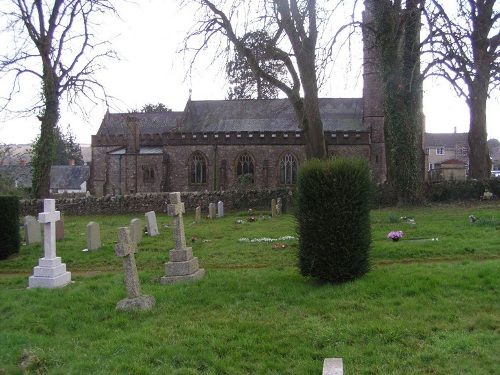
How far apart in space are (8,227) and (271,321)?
9.06 m

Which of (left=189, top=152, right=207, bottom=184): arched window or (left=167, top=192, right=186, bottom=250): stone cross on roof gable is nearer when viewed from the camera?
(left=167, top=192, right=186, bottom=250): stone cross on roof gable

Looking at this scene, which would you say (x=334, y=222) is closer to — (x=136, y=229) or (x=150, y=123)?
(x=136, y=229)

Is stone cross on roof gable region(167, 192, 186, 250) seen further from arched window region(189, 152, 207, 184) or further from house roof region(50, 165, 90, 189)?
house roof region(50, 165, 90, 189)

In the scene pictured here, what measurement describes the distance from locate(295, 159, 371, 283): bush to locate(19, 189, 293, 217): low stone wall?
52.1 ft

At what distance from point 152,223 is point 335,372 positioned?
38.8ft

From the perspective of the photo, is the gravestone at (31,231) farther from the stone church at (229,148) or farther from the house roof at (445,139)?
the house roof at (445,139)

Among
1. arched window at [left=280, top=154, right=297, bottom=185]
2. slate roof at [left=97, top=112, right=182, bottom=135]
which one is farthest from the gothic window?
arched window at [left=280, top=154, right=297, bottom=185]

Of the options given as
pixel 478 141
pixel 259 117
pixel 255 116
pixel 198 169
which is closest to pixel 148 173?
pixel 198 169

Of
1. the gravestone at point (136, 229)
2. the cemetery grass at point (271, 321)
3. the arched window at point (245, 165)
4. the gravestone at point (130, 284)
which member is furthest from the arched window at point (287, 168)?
the gravestone at point (130, 284)

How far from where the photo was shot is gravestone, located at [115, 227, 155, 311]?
6.61 m

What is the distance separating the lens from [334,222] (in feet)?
22.9

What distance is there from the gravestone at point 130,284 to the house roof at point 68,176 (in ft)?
175

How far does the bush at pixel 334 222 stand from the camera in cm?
698

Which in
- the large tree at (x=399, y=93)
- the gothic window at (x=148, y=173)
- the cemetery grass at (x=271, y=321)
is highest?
the large tree at (x=399, y=93)
